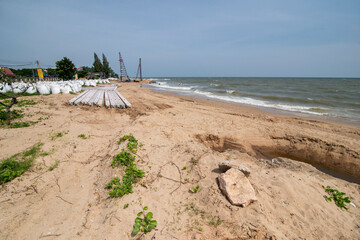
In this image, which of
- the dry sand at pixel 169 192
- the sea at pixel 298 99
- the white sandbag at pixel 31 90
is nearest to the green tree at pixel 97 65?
the sea at pixel 298 99

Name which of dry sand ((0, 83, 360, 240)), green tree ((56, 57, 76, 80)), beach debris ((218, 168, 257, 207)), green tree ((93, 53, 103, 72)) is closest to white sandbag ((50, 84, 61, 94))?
dry sand ((0, 83, 360, 240))

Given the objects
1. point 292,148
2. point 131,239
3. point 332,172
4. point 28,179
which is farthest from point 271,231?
point 28,179

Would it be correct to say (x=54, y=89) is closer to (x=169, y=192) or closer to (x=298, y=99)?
(x=169, y=192)

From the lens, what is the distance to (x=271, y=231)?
85.0 inches

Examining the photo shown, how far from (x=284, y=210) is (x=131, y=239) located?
99.1 inches

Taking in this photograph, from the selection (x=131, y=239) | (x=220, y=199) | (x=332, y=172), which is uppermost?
(x=220, y=199)

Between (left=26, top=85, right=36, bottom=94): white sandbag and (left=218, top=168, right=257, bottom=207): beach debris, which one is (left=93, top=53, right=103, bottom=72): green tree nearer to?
(left=26, top=85, right=36, bottom=94): white sandbag

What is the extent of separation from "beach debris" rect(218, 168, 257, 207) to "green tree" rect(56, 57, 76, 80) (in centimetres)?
2895

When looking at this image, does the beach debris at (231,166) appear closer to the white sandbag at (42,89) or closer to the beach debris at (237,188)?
the beach debris at (237,188)

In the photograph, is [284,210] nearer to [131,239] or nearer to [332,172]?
[131,239]

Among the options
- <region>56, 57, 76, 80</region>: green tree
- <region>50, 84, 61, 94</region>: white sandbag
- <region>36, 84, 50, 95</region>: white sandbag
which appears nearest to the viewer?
<region>36, 84, 50, 95</region>: white sandbag

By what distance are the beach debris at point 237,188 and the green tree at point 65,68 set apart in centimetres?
2895

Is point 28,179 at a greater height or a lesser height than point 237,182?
lesser

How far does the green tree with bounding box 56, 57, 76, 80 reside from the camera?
895 inches
